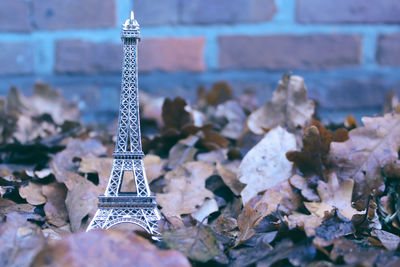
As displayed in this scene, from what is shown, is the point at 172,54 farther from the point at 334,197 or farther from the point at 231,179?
the point at 334,197

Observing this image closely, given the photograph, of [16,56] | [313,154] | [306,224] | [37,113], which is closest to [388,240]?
[306,224]

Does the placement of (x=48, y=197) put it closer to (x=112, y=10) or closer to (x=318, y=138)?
Answer: (x=318, y=138)

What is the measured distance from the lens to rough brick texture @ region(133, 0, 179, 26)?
1.92 m

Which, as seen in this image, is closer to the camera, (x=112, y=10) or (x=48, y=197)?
(x=48, y=197)

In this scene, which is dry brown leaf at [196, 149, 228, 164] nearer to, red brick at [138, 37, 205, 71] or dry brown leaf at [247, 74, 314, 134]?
dry brown leaf at [247, 74, 314, 134]

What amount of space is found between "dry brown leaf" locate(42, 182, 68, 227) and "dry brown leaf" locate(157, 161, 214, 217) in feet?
0.68

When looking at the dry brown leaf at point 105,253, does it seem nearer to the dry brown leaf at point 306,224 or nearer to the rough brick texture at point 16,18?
the dry brown leaf at point 306,224

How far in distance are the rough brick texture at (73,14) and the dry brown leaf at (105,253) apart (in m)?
1.48

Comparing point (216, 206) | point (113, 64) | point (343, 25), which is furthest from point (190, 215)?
point (343, 25)

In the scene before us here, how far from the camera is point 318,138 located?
3.15 ft

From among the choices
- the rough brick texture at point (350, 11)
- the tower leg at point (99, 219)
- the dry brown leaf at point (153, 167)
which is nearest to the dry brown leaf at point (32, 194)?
the tower leg at point (99, 219)

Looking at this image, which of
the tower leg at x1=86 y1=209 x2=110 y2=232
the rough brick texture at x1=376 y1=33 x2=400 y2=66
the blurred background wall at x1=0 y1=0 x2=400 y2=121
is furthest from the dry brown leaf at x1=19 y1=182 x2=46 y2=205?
the rough brick texture at x1=376 y1=33 x2=400 y2=66

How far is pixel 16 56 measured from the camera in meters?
1.97

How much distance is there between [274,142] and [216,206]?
0.23m
